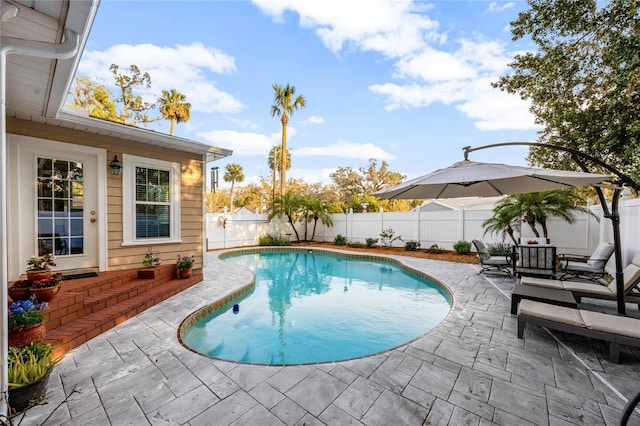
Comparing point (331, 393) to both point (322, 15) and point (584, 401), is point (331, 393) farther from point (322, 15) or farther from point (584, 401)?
point (322, 15)

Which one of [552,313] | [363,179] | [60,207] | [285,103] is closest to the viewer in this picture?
[552,313]

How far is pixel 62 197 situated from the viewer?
4539mm

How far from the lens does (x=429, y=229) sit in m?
11.8

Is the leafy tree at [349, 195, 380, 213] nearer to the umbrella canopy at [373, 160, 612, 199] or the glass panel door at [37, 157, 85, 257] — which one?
the umbrella canopy at [373, 160, 612, 199]

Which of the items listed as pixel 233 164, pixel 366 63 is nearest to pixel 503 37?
pixel 366 63

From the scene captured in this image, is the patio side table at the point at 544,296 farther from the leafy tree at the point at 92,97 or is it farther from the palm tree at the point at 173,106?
the palm tree at the point at 173,106

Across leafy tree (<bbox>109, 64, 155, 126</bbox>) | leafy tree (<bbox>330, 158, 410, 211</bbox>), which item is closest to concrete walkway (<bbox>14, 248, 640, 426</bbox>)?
leafy tree (<bbox>109, 64, 155, 126</bbox>)

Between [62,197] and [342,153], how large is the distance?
24149 mm

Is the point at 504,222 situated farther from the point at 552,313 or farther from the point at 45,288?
the point at 45,288

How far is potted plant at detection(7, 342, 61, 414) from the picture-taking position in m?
2.00

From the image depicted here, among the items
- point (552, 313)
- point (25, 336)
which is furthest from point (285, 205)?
point (552, 313)

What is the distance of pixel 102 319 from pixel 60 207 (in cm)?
235

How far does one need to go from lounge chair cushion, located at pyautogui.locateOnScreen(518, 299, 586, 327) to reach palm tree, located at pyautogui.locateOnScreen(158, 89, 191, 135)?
1939 cm

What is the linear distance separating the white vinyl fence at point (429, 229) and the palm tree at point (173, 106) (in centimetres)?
848
